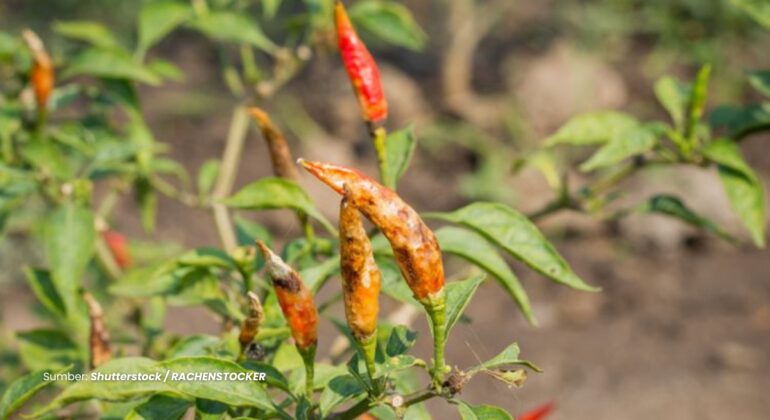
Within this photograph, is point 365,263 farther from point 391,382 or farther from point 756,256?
point 756,256

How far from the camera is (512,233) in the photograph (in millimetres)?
1392

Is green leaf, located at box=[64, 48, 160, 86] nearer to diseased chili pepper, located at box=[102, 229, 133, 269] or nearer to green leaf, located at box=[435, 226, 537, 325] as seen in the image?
diseased chili pepper, located at box=[102, 229, 133, 269]

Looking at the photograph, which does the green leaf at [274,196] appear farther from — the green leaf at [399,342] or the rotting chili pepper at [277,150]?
the green leaf at [399,342]

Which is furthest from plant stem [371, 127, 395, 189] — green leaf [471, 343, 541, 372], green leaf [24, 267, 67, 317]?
green leaf [24, 267, 67, 317]

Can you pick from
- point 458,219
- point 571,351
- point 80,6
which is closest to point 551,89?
point 571,351

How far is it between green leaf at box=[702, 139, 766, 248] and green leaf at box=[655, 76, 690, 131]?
12 centimetres

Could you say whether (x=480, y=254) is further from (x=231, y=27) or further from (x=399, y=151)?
(x=231, y=27)

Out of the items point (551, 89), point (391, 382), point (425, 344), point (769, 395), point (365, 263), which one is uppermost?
point (365, 263)

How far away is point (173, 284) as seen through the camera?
1.49 m

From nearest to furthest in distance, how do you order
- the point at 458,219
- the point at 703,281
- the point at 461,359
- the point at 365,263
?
the point at 365,263 → the point at 458,219 → the point at 461,359 → the point at 703,281

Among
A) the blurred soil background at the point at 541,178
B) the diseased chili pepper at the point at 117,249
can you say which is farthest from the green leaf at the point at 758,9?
the blurred soil background at the point at 541,178

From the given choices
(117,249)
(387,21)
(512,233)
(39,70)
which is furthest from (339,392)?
(117,249)

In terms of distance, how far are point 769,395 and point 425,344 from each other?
115 cm

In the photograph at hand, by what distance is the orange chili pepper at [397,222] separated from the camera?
107 cm
